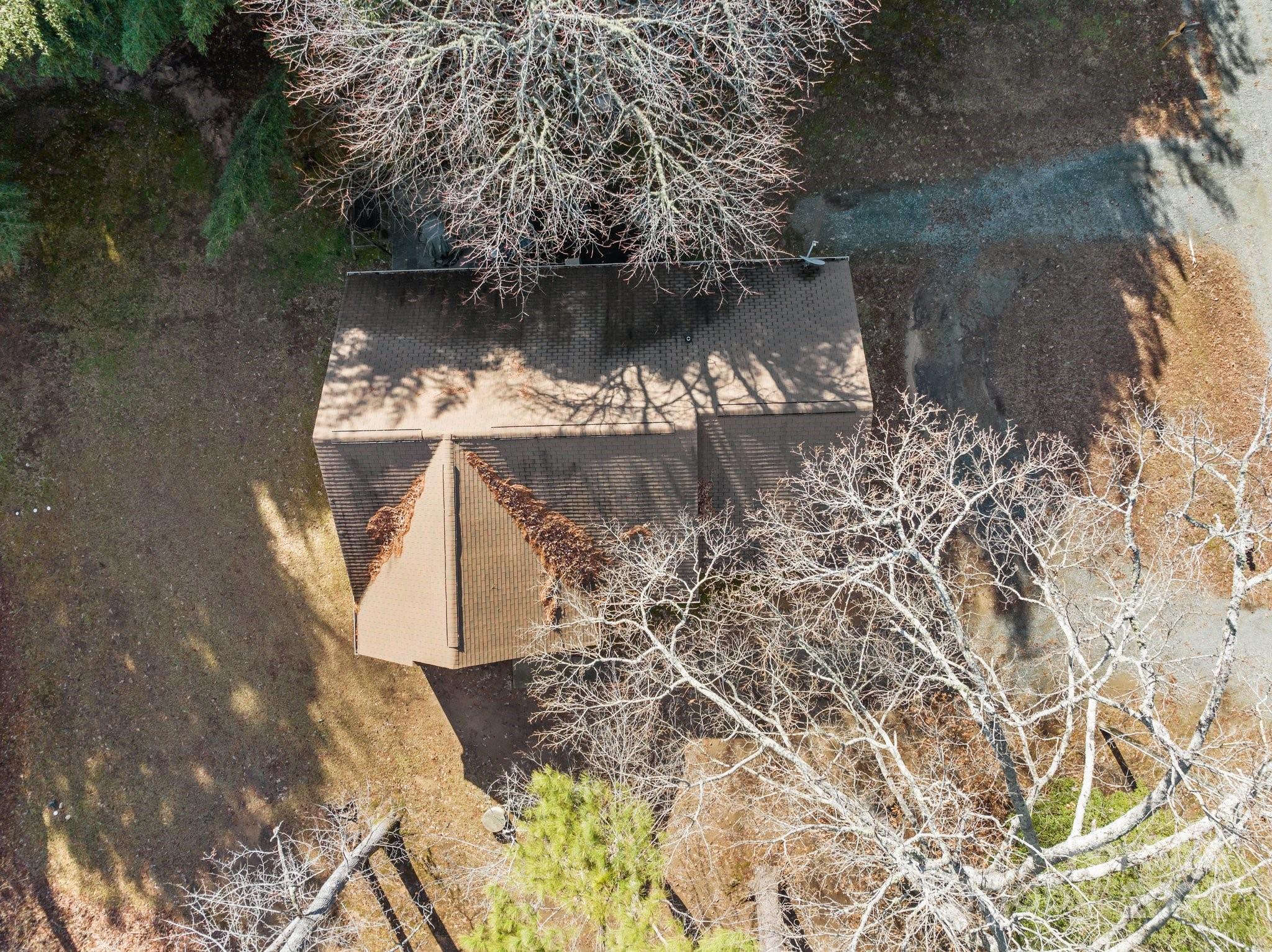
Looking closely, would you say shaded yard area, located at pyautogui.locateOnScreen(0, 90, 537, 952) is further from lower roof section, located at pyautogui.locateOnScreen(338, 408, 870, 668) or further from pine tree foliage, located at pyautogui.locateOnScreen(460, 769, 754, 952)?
lower roof section, located at pyautogui.locateOnScreen(338, 408, 870, 668)

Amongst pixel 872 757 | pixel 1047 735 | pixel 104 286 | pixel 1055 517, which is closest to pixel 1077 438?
pixel 1055 517

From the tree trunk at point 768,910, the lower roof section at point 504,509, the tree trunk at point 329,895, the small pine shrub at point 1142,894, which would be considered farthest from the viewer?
the tree trunk at point 768,910

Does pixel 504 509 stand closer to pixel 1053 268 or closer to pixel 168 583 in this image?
pixel 168 583

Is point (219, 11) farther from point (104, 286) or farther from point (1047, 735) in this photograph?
point (1047, 735)

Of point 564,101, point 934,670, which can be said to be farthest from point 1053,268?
point 564,101

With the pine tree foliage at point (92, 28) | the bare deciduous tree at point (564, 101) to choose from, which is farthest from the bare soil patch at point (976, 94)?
the pine tree foliage at point (92, 28)

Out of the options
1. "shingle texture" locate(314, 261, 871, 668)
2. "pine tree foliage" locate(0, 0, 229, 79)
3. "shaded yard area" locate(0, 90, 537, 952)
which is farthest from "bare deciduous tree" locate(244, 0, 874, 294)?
"shaded yard area" locate(0, 90, 537, 952)

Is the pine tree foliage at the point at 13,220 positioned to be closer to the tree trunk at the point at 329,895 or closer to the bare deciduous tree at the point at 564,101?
the bare deciduous tree at the point at 564,101
